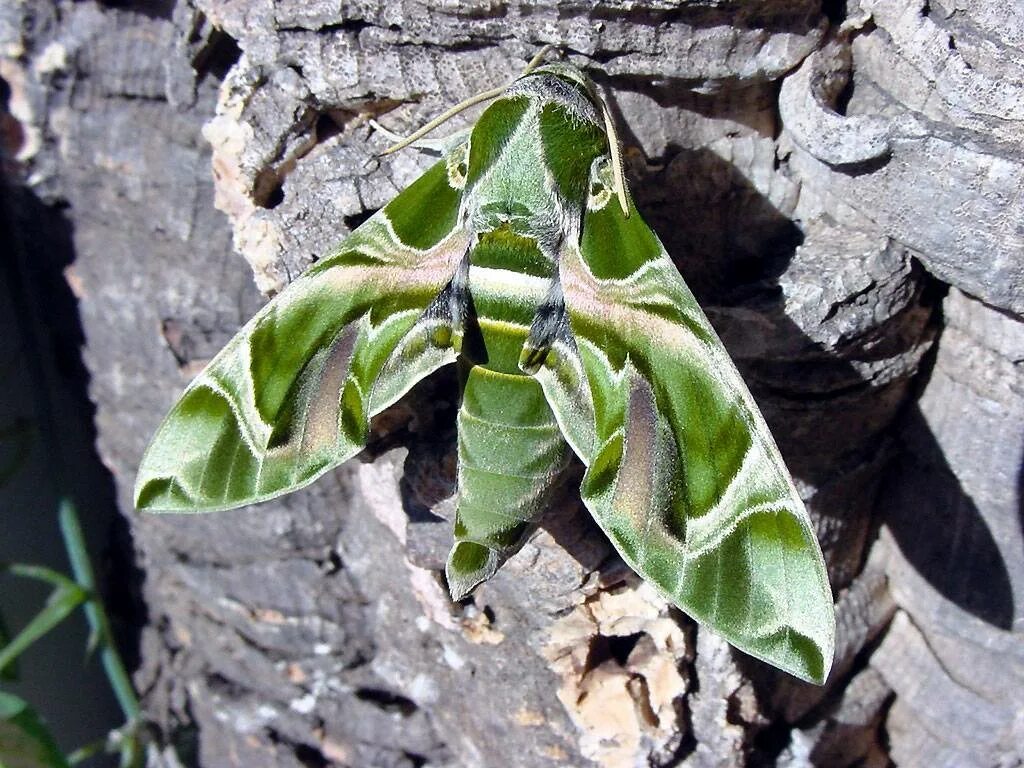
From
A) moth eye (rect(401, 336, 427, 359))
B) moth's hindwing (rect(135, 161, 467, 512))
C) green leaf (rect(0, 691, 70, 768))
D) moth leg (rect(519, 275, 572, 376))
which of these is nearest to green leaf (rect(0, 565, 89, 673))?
green leaf (rect(0, 691, 70, 768))

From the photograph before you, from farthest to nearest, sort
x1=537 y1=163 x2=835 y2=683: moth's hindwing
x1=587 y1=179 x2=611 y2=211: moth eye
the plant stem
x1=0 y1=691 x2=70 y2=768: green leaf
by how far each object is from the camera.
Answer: the plant stem, x1=0 y1=691 x2=70 y2=768: green leaf, x1=587 y1=179 x2=611 y2=211: moth eye, x1=537 y1=163 x2=835 y2=683: moth's hindwing

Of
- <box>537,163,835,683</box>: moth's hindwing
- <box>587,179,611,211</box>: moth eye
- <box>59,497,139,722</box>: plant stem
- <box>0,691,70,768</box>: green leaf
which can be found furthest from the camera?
<box>59,497,139,722</box>: plant stem

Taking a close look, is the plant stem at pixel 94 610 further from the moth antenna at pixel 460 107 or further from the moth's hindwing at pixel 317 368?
the moth antenna at pixel 460 107

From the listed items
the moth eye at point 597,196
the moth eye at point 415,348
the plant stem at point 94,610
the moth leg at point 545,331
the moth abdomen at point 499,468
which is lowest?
the plant stem at point 94,610

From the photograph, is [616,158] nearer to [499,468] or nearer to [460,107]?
[460,107]

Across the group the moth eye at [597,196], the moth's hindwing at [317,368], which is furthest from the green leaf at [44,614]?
the moth eye at [597,196]

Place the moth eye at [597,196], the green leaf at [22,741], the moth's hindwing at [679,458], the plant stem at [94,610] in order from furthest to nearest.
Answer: the plant stem at [94,610] → the green leaf at [22,741] → the moth eye at [597,196] → the moth's hindwing at [679,458]

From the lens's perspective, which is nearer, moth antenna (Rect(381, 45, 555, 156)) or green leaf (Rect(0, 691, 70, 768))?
moth antenna (Rect(381, 45, 555, 156))

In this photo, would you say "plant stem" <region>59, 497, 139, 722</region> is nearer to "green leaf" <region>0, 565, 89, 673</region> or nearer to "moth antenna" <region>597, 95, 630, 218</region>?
"green leaf" <region>0, 565, 89, 673</region>

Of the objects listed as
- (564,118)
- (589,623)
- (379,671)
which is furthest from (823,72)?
(379,671)
